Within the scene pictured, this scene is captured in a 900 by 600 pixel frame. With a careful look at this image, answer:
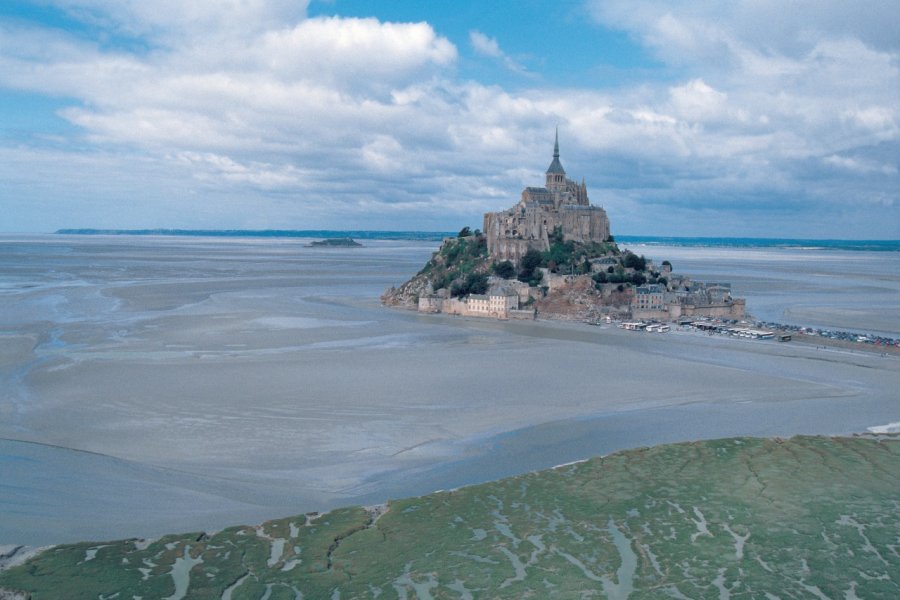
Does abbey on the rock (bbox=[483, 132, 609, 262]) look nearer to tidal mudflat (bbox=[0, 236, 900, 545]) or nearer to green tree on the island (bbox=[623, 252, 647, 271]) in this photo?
green tree on the island (bbox=[623, 252, 647, 271])

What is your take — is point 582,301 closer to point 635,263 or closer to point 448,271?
point 635,263

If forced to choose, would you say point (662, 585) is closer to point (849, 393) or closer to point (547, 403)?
point (547, 403)

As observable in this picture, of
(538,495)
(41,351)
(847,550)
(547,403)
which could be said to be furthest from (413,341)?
(847,550)

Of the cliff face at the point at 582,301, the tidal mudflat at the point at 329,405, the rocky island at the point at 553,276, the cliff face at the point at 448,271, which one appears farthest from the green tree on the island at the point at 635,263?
the cliff face at the point at 448,271

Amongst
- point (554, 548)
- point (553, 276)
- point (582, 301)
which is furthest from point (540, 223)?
point (554, 548)

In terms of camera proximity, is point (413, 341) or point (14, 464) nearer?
point (14, 464)
